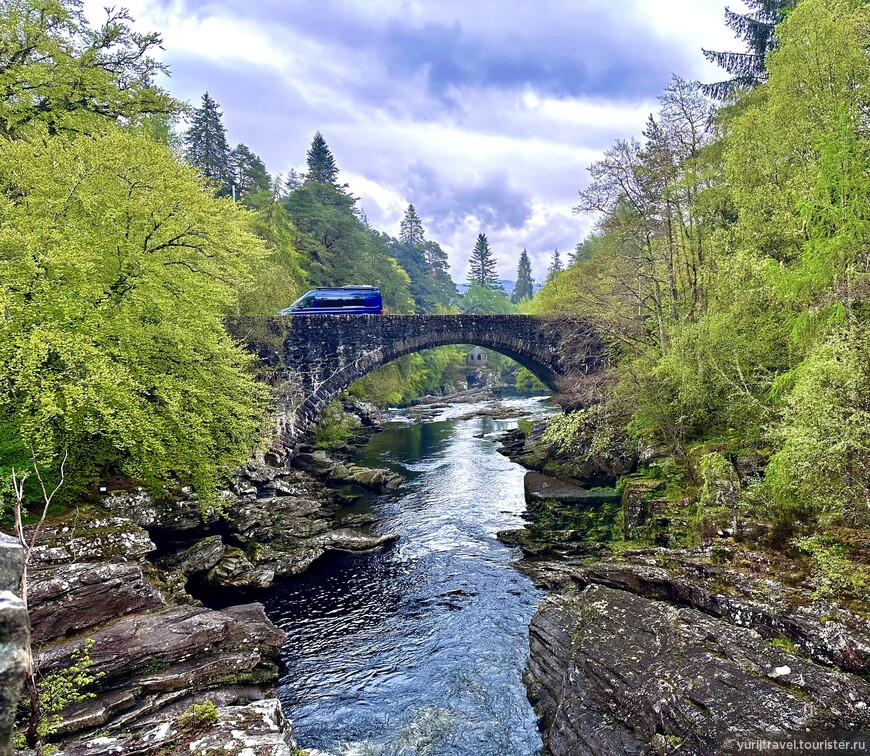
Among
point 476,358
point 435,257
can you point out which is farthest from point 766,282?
point 435,257

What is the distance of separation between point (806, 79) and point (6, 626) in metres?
18.6

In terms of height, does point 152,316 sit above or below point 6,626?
above

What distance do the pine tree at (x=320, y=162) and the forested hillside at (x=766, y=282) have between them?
166 feet

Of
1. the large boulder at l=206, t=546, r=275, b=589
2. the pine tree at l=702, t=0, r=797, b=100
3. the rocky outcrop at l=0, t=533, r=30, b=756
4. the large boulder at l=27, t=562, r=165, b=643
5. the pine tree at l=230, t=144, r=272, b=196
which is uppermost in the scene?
the pine tree at l=230, t=144, r=272, b=196

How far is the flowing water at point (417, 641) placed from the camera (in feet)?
30.6

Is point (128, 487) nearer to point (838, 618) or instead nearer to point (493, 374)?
point (838, 618)

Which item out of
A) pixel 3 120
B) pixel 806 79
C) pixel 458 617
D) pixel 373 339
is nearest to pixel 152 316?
pixel 3 120

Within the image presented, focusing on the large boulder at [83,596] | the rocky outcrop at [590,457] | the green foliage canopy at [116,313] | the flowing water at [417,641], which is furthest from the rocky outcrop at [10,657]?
the rocky outcrop at [590,457]

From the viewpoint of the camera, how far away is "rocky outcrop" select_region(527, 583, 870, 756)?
21.6 ft

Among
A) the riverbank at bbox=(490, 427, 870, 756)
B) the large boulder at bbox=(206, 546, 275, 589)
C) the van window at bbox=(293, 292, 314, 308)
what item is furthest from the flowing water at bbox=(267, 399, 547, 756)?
the van window at bbox=(293, 292, 314, 308)

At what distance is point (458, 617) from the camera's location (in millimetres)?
13344

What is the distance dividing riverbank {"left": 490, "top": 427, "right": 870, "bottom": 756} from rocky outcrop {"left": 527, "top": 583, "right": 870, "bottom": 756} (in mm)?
18

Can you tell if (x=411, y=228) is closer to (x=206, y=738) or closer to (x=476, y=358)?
(x=476, y=358)

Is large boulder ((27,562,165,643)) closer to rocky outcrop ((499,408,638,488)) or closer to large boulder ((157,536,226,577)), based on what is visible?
large boulder ((157,536,226,577))
